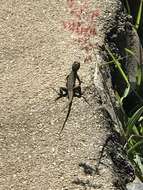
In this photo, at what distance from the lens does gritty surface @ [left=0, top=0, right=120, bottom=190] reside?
6.32 meters

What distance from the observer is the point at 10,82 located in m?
7.09

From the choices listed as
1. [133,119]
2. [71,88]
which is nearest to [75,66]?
[71,88]

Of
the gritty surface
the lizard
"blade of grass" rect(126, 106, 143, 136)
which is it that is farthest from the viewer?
"blade of grass" rect(126, 106, 143, 136)

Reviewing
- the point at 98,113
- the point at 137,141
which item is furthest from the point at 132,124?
the point at 98,113

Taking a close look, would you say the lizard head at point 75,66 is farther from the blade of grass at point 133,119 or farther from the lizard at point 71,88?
the blade of grass at point 133,119

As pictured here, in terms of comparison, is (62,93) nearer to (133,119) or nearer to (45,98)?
(45,98)

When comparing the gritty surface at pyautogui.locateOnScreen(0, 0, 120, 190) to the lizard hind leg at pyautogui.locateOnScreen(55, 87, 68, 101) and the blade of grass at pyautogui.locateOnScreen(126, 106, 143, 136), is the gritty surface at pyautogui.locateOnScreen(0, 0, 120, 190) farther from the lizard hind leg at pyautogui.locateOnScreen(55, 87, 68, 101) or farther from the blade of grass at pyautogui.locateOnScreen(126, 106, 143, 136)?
the blade of grass at pyautogui.locateOnScreen(126, 106, 143, 136)

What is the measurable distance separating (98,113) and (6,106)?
0.84 metres

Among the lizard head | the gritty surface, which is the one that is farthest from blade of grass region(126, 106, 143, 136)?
the lizard head

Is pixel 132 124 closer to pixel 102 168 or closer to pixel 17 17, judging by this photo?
pixel 102 168

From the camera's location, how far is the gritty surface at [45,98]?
20.7 feet

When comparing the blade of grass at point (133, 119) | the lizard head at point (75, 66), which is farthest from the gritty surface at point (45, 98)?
the blade of grass at point (133, 119)

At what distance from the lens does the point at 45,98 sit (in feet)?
22.6

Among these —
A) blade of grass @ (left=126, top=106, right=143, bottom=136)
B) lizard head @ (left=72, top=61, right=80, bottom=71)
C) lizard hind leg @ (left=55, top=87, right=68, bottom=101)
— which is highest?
lizard head @ (left=72, top=61, right=80, bottom=71)
